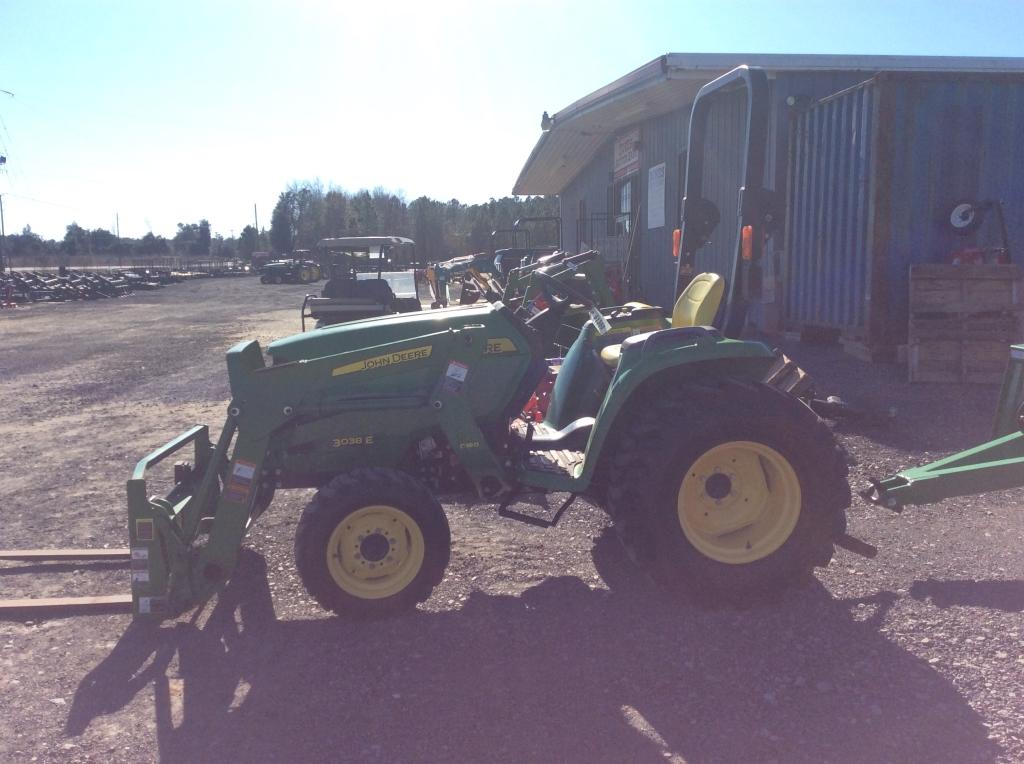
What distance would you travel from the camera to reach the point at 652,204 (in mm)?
14109

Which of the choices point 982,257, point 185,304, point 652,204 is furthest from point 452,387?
point 185,304

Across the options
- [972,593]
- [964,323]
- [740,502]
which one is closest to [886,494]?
[972,593]

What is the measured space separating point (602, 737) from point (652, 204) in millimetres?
12176

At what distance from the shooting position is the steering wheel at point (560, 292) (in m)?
4.05

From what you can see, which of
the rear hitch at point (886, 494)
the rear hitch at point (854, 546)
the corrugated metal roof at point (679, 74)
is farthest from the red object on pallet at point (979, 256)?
the rear hitch at point (854, 546)

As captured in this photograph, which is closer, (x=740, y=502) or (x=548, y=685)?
(x=548, y=685)

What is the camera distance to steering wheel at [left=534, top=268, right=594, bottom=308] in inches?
159

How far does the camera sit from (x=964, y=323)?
25.7 ft

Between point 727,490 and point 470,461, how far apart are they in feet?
3.70

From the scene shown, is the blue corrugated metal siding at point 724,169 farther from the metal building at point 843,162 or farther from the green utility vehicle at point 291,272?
the green utility vehicle at point 291,272

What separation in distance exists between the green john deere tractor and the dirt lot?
0.78 ft

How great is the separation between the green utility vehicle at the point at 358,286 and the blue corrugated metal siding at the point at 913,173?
25.3 feet

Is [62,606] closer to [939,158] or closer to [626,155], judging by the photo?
[939,158]

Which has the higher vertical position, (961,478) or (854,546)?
(961,478)
